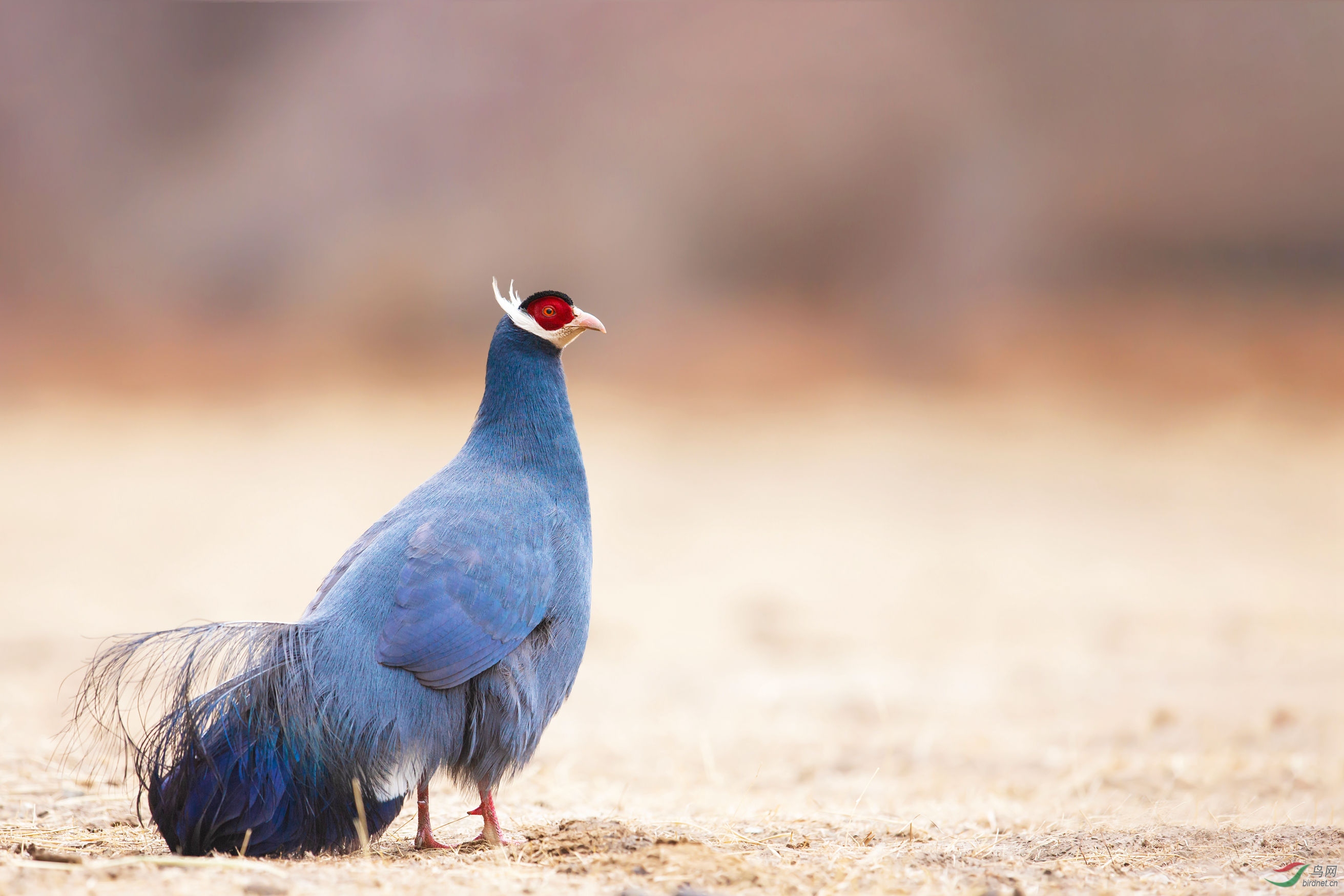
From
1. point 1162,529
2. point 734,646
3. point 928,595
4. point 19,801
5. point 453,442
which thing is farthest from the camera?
point 453,442

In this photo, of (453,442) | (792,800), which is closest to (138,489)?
(453,442)

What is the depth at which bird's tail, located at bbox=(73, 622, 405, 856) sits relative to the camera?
124 inches

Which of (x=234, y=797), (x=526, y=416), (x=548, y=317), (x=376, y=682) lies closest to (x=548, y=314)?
(x=548, y=317)

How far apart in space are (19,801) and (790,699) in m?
5.21

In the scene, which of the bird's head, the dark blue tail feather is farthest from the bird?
the bird's head

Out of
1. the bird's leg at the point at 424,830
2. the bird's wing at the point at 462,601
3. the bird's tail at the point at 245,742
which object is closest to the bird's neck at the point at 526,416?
the bird's wing at the point at 462,601

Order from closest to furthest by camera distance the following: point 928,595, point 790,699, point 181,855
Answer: point 181,855 < point 790,699 < point 928,595

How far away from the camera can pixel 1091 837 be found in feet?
12.3

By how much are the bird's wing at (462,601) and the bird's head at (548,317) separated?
82 centimetres

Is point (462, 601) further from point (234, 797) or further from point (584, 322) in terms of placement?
point (584, 322)

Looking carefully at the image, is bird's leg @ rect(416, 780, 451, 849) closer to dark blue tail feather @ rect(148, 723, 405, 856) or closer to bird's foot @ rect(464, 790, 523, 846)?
bird's foot @ rect(464, 790, 523, 846)

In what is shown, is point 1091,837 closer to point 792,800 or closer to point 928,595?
point 792,800

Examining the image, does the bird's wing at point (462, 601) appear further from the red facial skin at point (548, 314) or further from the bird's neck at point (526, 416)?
the red facial skin at point (548, 314)

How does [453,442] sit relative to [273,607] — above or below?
above
